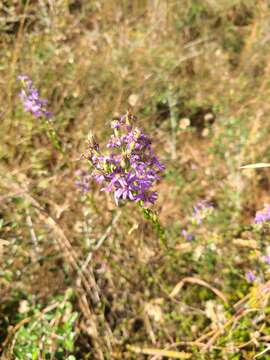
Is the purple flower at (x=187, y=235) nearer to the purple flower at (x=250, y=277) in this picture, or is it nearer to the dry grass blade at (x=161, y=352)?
the purple flower at (x=250, y=277)

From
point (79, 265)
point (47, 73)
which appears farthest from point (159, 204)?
point (47, 73)

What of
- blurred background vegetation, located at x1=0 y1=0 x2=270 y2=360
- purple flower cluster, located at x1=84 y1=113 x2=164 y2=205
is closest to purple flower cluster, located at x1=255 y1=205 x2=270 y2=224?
blurred background vegetation, located at x1=0 y1=0 x2=270 y2=360

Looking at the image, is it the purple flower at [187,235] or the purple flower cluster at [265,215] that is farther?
the purple flower at [187,235]

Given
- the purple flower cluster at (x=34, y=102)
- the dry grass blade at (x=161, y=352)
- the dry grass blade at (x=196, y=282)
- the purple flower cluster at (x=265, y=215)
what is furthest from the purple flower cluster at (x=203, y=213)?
the purple flower cluster at (x=34, y=102)

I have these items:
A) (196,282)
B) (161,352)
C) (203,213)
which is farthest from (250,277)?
(161,352)

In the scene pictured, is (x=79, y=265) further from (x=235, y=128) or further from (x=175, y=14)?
(x=175, y=14)

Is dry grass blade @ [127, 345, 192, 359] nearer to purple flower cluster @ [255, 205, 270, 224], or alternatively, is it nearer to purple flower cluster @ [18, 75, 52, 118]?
purple flower cluster @ [255, 205, 270, 224]
